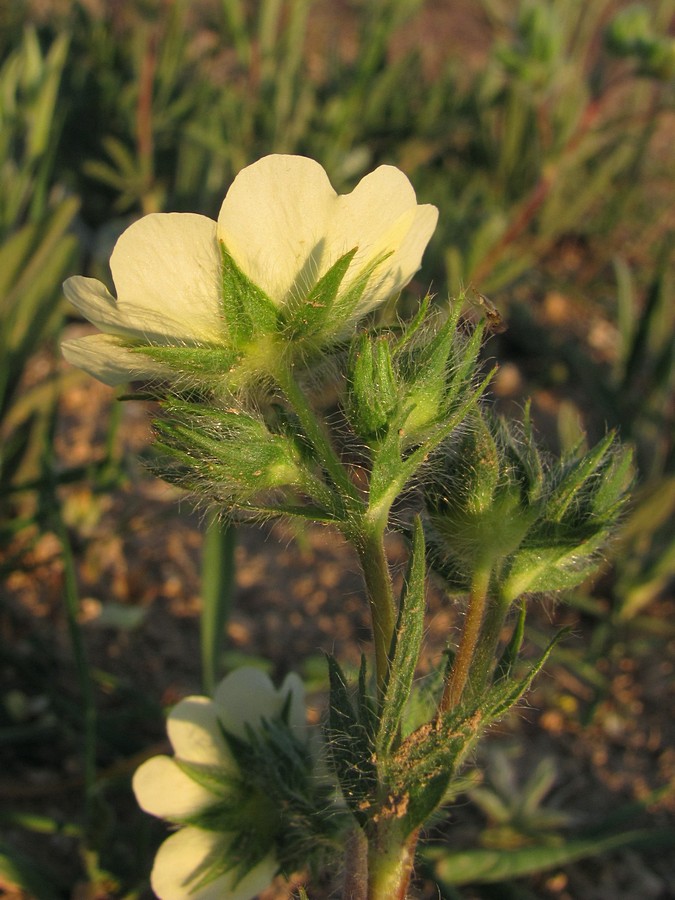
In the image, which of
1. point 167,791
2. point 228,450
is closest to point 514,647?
point 228,450

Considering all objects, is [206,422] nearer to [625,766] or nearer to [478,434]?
[478,434]

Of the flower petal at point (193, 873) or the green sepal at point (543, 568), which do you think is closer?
the green sepal at point (543, 568)

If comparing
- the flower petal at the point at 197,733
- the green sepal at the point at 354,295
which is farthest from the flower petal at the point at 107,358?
the flower petal at the point at 197,733

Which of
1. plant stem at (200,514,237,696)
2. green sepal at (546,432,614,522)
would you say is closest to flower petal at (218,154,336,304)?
green sepal at (546,432,614,522)

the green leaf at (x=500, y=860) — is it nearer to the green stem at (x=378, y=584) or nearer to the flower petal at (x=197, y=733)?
the flower petal at (x=197, y=733)

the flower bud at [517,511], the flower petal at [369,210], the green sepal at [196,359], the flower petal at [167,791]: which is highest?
the flower petal at [369,210]

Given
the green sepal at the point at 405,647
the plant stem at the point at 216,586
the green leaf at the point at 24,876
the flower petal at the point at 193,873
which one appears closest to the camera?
the green sepal at the point at 405,647
